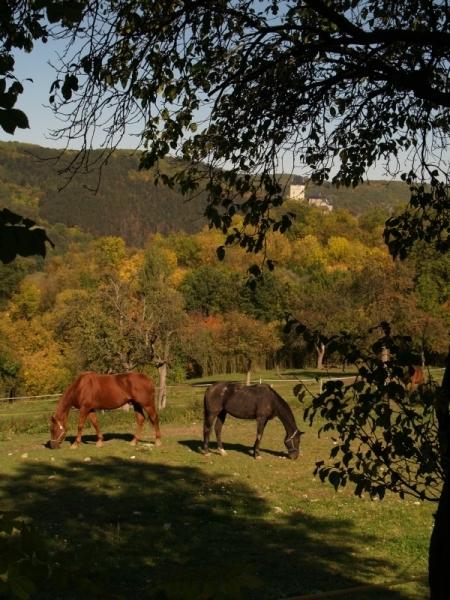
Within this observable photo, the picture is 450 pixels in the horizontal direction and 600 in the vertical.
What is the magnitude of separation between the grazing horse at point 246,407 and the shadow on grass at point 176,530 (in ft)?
7.92

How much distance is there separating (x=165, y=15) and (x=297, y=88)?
1326mm

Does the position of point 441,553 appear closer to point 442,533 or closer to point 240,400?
point 442,533

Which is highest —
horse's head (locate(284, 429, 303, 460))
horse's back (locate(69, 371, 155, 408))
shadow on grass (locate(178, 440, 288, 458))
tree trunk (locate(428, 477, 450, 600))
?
tree trunk (locate(428, 477, 450, 600))

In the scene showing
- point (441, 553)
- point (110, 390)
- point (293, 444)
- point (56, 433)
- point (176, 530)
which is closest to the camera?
point (441, 553)

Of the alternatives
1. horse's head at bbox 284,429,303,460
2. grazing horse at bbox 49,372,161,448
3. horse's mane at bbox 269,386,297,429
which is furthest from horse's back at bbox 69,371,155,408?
horse's head at bbox 284,429,303,460

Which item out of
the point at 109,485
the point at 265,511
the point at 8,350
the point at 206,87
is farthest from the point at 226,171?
the point at 8,350

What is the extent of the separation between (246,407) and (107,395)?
4.00 m

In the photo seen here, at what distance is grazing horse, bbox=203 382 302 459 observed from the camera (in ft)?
56.7

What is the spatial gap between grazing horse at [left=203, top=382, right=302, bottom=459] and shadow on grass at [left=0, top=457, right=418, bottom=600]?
2413 mm

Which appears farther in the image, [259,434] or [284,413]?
[284,413]

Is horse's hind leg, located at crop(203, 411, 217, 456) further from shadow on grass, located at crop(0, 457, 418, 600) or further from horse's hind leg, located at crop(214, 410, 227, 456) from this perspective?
shadow on grass, located at crop(0, 457, 418, 600)

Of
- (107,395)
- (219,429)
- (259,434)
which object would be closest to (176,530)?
(259,434)

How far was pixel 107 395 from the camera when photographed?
19.0m

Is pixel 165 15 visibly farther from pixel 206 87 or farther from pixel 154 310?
pixel 154 310
